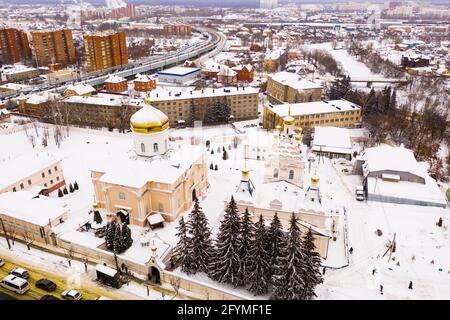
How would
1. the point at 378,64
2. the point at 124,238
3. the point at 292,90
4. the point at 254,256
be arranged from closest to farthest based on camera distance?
1. the point at 254,256
2. the point at 124,238
3. the point at 292,90
4. the point at 378,64

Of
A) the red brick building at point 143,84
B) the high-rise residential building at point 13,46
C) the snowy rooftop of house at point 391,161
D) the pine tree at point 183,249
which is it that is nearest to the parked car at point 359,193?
the snowy rooftop of house at point 391,161

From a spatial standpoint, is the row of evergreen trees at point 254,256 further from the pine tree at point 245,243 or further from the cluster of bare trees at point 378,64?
the cluster of bare trees at point 378,64

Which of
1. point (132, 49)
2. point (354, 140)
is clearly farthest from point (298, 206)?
point (132, 49)

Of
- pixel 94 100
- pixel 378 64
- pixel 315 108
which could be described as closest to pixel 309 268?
pixel 315 108

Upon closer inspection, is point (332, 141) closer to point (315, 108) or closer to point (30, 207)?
point (315, 108)

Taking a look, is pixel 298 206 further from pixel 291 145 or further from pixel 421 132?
pixel 421 132
